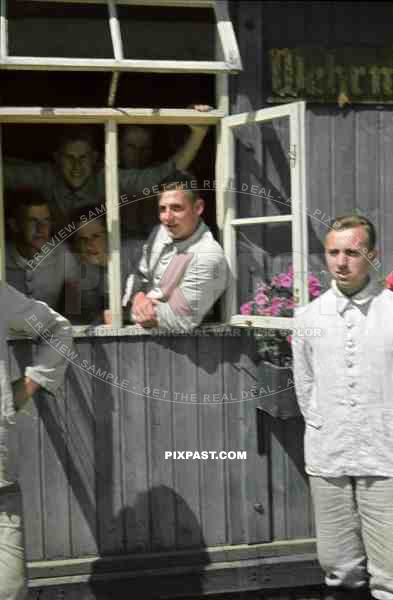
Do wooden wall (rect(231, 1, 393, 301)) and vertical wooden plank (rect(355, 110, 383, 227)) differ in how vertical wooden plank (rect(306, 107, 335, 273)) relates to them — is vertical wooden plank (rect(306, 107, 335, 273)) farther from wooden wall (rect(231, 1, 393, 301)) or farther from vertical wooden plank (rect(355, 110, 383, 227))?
vertical wooden plank (rect(355, 110, 383, 227))

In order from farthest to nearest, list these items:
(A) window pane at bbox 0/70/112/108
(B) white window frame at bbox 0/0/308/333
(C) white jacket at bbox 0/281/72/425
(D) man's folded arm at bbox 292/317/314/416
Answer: (A) window pane at bbox 0/70/112/108 → (B) white window frame at bbox 0/0/308/333 → (D) man's folded arm at bbox 292/317/314/416 → (C) white jacket at bbox 0/281/72/425

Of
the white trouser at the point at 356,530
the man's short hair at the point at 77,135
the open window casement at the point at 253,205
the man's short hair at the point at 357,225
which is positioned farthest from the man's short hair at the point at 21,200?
Result: the white trouser at the point at 356,530

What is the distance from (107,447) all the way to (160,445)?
301mm

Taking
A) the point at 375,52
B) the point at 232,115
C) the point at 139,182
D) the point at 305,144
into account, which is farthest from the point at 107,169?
the point at 375,52

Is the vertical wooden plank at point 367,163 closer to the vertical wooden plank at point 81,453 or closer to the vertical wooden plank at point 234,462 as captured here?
the vertical wooden plank at point 234,462

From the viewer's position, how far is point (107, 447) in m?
4.60

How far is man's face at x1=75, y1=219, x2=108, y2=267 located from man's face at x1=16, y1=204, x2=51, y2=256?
0.69 feet

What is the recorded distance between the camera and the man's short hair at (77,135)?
192 inches

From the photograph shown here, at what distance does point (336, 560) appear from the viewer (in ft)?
13.3

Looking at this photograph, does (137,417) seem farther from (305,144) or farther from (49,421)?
(305,144)

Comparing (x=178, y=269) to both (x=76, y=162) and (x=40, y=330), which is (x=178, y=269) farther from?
(x=40, y=330)

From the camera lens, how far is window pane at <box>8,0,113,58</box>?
455cm

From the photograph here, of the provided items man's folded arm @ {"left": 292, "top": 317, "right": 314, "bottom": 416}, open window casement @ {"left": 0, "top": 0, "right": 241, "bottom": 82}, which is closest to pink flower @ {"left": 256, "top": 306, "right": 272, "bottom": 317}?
man's folded arm @ {"left": 292, "top": 317, "right": 314, "bottom": 416}

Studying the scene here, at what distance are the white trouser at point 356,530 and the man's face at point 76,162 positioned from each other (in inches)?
89.9
